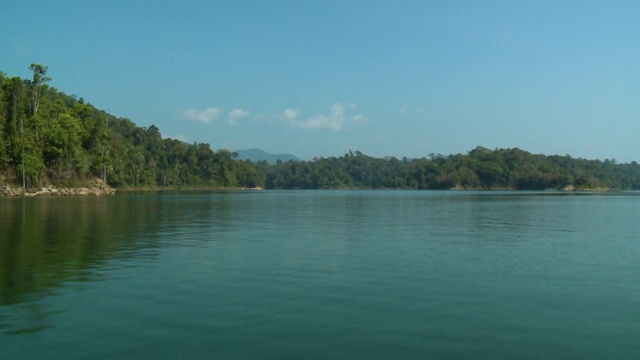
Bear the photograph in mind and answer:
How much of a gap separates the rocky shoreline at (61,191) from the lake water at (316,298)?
6656cm

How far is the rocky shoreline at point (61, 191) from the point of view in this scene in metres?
84.1

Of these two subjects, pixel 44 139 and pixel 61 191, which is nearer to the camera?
pixel 44 139

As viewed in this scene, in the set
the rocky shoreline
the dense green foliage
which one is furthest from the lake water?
the dense green foliage

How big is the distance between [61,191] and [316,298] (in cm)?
9488

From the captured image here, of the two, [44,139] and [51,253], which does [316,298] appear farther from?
[44,139]

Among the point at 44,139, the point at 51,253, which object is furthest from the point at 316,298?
the point at 44,139

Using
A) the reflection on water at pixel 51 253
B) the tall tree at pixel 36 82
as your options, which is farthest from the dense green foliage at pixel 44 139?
the reflection on water at pixel 51 253

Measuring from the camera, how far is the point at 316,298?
13.9 m

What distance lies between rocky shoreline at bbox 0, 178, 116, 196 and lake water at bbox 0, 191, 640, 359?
2621 inches

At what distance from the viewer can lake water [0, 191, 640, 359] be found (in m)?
10.0

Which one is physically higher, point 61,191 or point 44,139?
point 44,139

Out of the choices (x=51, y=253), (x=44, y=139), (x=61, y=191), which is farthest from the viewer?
(x=61, y=191)

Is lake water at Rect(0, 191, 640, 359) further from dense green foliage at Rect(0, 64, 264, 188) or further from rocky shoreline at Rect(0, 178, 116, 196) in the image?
dense green foliage at Rect(0, 64, 264, 188)

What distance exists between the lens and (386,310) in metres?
12.7
